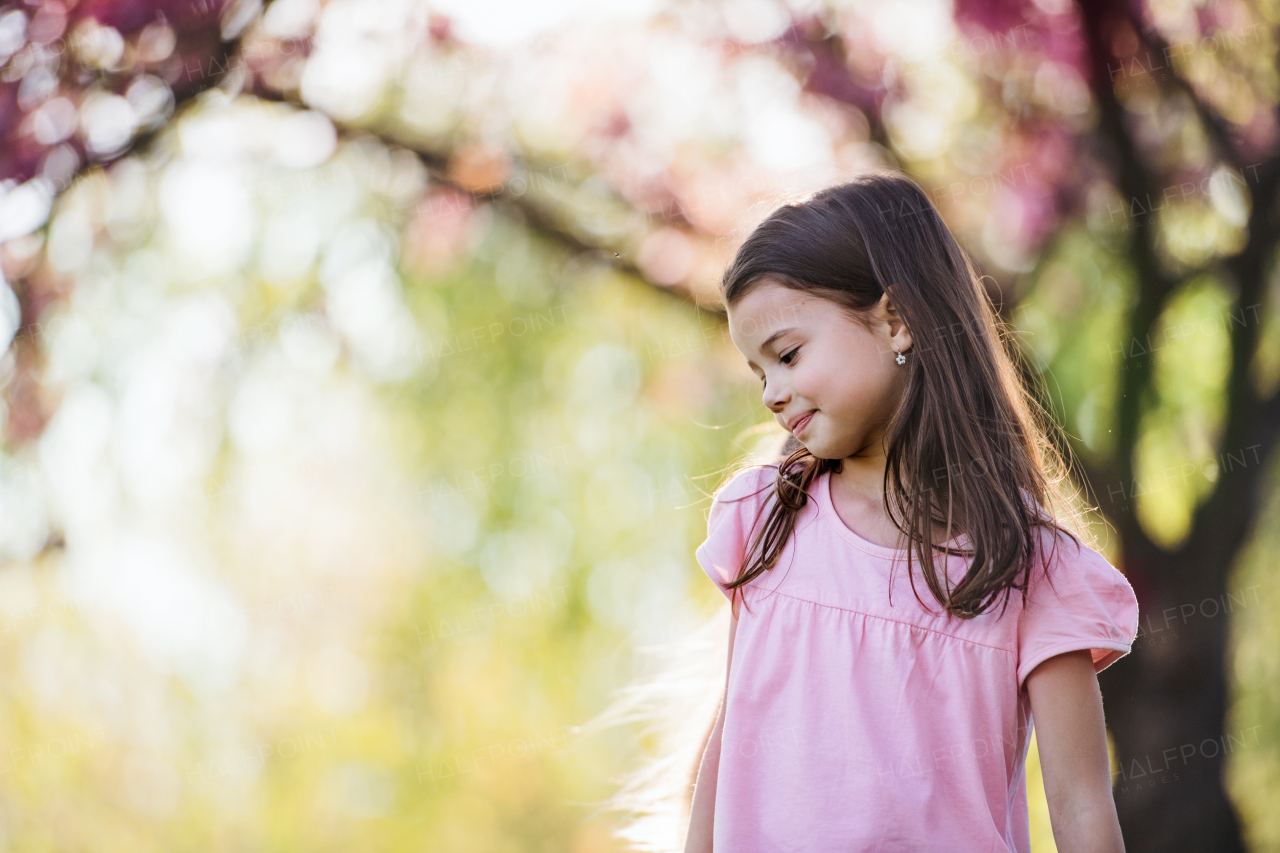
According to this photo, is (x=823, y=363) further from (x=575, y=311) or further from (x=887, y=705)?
(x=575, y=311)

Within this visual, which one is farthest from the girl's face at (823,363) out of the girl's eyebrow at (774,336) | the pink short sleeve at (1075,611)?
the pink short sleeve at (1075,611)

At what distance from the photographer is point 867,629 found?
3.88 feet

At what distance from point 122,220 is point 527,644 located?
7.14 feet

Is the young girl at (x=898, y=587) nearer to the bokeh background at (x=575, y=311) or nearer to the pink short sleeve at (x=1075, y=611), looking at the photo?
the pink short sleeve at (x=1075, y=611)

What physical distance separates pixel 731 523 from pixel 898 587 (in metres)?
0.23

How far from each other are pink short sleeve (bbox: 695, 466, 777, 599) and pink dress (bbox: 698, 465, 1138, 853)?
0.09 m

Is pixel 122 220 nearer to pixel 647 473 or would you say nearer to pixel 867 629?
pixel 647 473

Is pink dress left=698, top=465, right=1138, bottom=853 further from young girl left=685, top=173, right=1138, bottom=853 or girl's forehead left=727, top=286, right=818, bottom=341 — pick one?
girl's forehead left=727, top=286, right=818, bottom=341

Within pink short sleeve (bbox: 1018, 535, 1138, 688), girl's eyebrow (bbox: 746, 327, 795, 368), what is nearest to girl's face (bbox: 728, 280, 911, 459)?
girl's eyebrow (bbox: 746, 327, 795, 368)

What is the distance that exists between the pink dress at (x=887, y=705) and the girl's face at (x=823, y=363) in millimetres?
133

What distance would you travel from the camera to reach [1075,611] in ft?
3.70

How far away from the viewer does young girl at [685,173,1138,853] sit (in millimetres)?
1125

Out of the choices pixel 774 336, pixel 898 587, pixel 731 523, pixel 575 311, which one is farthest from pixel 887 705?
pixel 575 311

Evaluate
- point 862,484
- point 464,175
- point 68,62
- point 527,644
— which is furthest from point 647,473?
point 862,484
